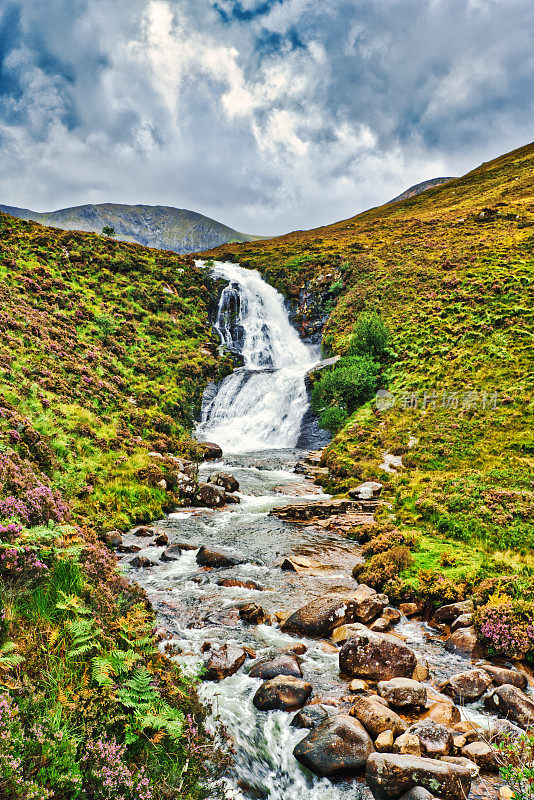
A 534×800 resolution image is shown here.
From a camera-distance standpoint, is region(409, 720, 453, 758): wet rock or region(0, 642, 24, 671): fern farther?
region(409, 720, 453, 758): wet rock

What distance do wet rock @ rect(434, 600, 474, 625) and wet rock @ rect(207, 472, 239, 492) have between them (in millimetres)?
12653

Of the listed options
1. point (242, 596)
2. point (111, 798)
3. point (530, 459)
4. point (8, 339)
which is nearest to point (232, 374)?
point (8, 339)

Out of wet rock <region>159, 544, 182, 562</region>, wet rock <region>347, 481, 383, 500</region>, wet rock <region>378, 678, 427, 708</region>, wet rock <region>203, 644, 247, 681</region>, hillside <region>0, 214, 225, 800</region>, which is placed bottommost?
wet rock <region>347, 481, 383, 500</region>

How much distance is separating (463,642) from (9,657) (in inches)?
316

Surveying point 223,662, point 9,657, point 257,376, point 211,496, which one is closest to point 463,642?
point 223,662

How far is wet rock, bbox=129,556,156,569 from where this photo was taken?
11250mm

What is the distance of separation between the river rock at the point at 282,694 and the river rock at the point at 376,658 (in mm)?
994

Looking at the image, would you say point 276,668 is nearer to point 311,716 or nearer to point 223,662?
point 223,662

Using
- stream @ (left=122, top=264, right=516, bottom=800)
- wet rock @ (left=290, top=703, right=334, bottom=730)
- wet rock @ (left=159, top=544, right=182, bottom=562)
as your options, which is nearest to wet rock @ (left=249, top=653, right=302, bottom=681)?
stream @ (left=122, top=264, right=516, bottom=800)

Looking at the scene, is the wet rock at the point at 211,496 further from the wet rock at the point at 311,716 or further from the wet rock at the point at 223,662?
the wet rock at the point at 311,716

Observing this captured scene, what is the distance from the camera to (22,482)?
23.1 ft

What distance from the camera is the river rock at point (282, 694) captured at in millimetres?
6000

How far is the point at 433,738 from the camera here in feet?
16.5

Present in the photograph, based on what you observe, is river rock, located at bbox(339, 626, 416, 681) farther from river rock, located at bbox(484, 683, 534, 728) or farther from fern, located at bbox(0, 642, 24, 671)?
fern, located at bbox(0, 642, 24, 671)
